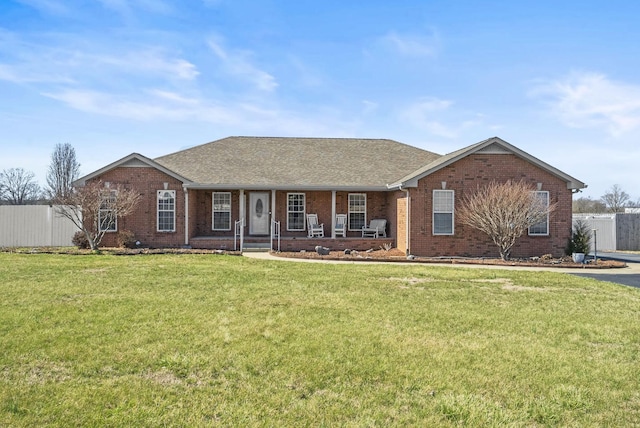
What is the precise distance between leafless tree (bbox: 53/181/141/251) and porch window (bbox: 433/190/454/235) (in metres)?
12.1

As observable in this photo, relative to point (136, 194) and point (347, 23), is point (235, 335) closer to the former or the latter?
point (347, 23)

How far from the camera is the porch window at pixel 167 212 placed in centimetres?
2012

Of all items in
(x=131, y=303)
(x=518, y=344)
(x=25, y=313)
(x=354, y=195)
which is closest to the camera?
(x=518, y=344)

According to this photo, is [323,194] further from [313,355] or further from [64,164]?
[64,164]

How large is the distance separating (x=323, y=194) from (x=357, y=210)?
178cm

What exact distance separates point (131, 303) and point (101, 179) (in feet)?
43.3

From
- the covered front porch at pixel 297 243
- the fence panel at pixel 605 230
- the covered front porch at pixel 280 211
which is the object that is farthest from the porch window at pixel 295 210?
the fence panel at pixel 605 230

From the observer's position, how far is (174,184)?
20141 mm

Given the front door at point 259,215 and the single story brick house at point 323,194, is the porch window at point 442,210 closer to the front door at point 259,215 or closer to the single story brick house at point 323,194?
the single story brick house at point 323,194

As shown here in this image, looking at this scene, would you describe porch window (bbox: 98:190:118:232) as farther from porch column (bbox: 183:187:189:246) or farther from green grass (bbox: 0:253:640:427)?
green grass (bbox: 0:253:640:427)

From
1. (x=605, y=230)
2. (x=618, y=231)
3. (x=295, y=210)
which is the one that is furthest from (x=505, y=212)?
(x=618, y=231)

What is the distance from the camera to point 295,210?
73.2 feet

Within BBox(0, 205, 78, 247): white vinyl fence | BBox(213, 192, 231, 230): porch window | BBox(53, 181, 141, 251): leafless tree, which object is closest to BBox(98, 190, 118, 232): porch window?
BBox(53, 181, 141, 251): leafless tree

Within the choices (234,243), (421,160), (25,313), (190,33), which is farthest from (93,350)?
(421,160)
